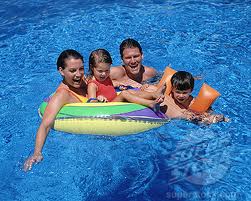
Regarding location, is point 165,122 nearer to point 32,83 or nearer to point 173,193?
point 173,193

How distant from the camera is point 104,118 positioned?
446cm

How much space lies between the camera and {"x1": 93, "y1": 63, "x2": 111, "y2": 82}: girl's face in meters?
4.87

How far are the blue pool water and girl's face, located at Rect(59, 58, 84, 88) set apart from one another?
2.31 feet

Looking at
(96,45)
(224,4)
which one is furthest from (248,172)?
(224,4)

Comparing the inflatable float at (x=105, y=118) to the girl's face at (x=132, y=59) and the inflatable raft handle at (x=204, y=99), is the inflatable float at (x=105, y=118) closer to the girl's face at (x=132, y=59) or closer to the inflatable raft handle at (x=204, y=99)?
the inflatable raft handle at (x=204, y=99)

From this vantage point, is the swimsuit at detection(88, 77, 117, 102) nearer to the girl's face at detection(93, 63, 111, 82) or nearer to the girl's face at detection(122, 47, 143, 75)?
the girl's face at detection(93, 63, 111, 82)

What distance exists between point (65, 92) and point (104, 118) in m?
0.60

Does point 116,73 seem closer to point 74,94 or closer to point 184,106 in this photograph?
point 74,94

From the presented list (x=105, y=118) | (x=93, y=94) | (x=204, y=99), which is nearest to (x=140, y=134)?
(x=105, y=118)

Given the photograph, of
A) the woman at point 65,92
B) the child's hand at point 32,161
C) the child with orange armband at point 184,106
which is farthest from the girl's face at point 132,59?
the child's hand at point 32,161

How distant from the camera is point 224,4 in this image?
930cm

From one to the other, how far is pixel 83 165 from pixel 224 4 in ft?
20.4

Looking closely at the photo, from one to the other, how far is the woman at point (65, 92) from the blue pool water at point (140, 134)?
0.50m

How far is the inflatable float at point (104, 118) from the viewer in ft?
14.6
